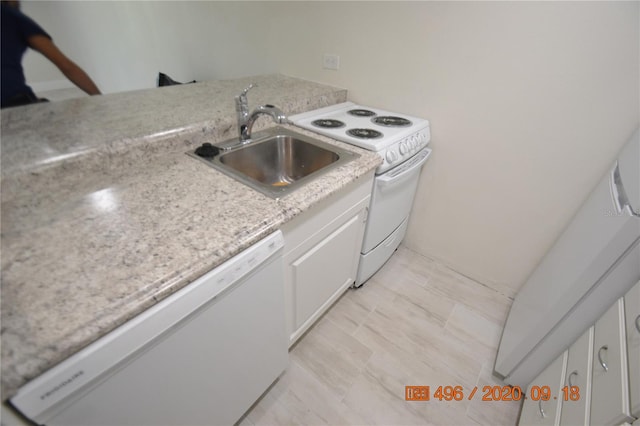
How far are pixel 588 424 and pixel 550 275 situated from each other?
64 centimetres

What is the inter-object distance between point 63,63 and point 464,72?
66.5 inches

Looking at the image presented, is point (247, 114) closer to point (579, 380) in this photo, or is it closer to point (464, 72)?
point (464, 72)

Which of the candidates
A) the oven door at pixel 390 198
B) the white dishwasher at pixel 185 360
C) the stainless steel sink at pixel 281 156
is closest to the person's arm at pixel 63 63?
the stainless steel sink at pixel 281 156

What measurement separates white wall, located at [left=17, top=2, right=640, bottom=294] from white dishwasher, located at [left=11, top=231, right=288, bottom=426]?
88 cm

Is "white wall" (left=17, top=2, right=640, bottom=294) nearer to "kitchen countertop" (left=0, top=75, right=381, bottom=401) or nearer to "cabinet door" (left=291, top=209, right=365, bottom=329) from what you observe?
"kitchen countertop" (left=0, top=75, right=381, bottom=401)

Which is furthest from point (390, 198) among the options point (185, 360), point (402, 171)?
point (185, 360)

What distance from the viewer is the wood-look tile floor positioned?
122 cm

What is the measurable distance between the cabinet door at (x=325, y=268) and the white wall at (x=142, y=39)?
3.20 ft

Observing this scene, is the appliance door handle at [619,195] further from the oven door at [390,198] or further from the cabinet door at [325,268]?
the cabinet door at [325,268]

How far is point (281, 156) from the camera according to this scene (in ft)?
4.71

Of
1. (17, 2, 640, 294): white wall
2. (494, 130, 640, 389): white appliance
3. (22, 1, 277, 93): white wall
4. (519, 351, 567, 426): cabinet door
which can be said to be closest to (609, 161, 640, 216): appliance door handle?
(494, 130, 640, 389): white appliance

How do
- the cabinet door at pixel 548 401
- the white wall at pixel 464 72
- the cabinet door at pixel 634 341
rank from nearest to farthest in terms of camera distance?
the cabinet door at pixel 634 341
the cabinet door at pixel 548 401
the white wall at pixel 464 72

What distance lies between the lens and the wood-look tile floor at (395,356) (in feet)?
4.00

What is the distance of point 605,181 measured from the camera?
1.16 meters
